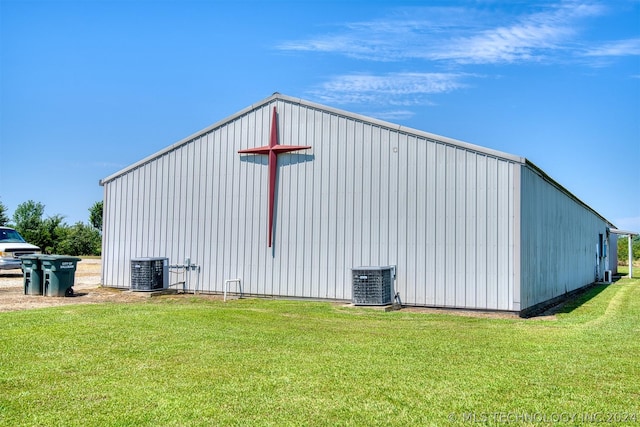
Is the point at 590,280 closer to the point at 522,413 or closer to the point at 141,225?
the point at 141,225

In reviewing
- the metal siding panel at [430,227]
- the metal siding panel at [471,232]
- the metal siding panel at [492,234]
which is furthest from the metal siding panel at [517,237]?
the metal siding panel at [430,227]

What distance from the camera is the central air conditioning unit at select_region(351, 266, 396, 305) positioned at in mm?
12969

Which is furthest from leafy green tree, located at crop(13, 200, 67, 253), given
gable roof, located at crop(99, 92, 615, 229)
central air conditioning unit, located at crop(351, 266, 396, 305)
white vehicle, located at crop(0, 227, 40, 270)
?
central air conditioning unit, located at crop(351, 266, 396, 305)

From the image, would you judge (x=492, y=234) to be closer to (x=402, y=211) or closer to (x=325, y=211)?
(x=402, y=211)

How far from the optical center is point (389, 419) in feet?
16.0

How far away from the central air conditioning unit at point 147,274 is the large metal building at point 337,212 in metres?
0.74

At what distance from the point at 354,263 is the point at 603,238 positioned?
784 inches

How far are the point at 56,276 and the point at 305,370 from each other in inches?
426

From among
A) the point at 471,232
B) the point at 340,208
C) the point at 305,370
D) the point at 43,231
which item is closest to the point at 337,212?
the point at 340,208

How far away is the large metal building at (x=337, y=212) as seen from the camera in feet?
41.5

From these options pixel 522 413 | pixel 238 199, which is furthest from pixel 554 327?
pixel 238 199

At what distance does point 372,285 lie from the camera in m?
13.0

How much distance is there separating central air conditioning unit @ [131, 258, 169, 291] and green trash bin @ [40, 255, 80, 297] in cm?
171

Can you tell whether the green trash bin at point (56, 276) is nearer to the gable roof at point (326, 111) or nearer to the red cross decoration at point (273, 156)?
the gable roof at point (326, 111)
